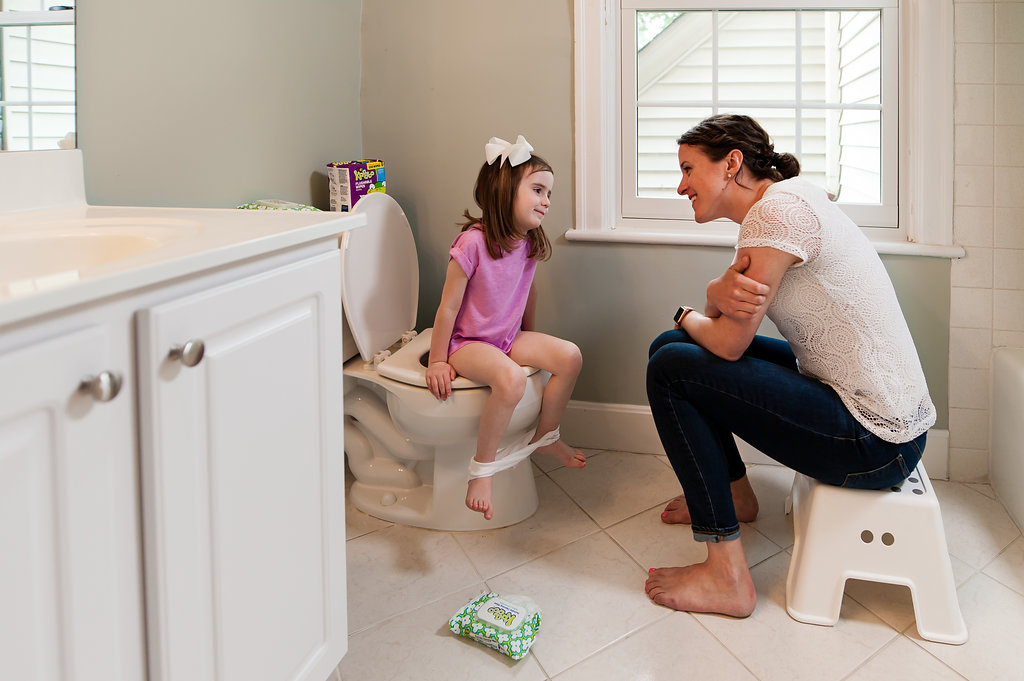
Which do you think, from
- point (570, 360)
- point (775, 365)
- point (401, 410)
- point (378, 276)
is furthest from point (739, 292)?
point (378, 276)

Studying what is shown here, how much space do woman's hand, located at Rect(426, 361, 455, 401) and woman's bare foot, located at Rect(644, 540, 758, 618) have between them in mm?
641

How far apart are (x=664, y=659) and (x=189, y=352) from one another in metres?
1.10

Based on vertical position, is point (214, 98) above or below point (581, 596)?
above

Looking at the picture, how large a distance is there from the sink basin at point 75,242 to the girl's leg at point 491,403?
0.85 m

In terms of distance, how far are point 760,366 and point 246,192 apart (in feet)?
4.09

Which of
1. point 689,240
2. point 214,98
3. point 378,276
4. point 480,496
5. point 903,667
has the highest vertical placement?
point 214,98

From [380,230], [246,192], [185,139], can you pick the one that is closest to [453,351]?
[380,230]

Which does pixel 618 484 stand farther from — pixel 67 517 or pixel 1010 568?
pixel 67 517

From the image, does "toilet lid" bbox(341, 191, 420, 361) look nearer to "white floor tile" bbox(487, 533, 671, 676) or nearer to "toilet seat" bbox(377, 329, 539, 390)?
"toilet seat" bbox(377, 329, 539, 390)

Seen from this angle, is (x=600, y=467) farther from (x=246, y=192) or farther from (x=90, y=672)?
(x=90, y=672)

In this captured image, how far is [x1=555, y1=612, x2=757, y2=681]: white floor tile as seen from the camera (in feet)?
4.75

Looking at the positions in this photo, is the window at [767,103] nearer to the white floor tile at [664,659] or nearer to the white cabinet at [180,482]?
the white floor tile at [664,659]

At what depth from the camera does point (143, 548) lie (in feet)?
2.68

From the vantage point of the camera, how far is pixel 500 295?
1.96 meters
